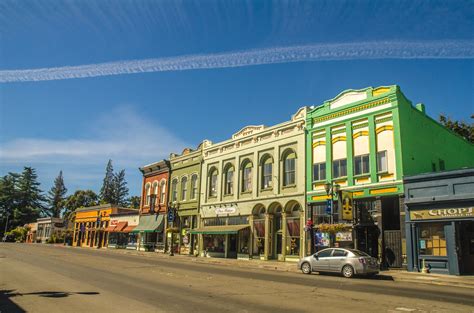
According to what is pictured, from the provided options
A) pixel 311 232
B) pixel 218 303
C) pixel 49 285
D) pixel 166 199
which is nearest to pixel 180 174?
pixel 166 199

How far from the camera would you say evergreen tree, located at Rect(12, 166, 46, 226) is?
104056mm

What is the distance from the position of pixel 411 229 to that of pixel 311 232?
704cm

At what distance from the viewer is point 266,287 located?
43.7ft

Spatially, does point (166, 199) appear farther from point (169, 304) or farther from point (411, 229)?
point (169, 304)

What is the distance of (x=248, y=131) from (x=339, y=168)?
428 inches

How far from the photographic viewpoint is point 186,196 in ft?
135

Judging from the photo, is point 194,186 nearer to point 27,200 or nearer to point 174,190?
point 174,190

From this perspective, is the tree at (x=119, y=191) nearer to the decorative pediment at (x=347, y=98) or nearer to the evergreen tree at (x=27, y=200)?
the evergreen tree at (x=27, y=200)

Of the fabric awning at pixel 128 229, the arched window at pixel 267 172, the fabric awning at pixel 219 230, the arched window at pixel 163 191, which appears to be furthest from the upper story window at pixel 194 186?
the fabric awning at pixel 128 229

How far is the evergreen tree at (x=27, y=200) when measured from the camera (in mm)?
104056

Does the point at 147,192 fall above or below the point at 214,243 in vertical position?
above

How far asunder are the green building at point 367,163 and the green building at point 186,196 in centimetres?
1506

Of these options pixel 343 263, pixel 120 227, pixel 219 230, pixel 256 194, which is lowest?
pixel 343 263

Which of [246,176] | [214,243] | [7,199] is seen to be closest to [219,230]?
[214,243]
